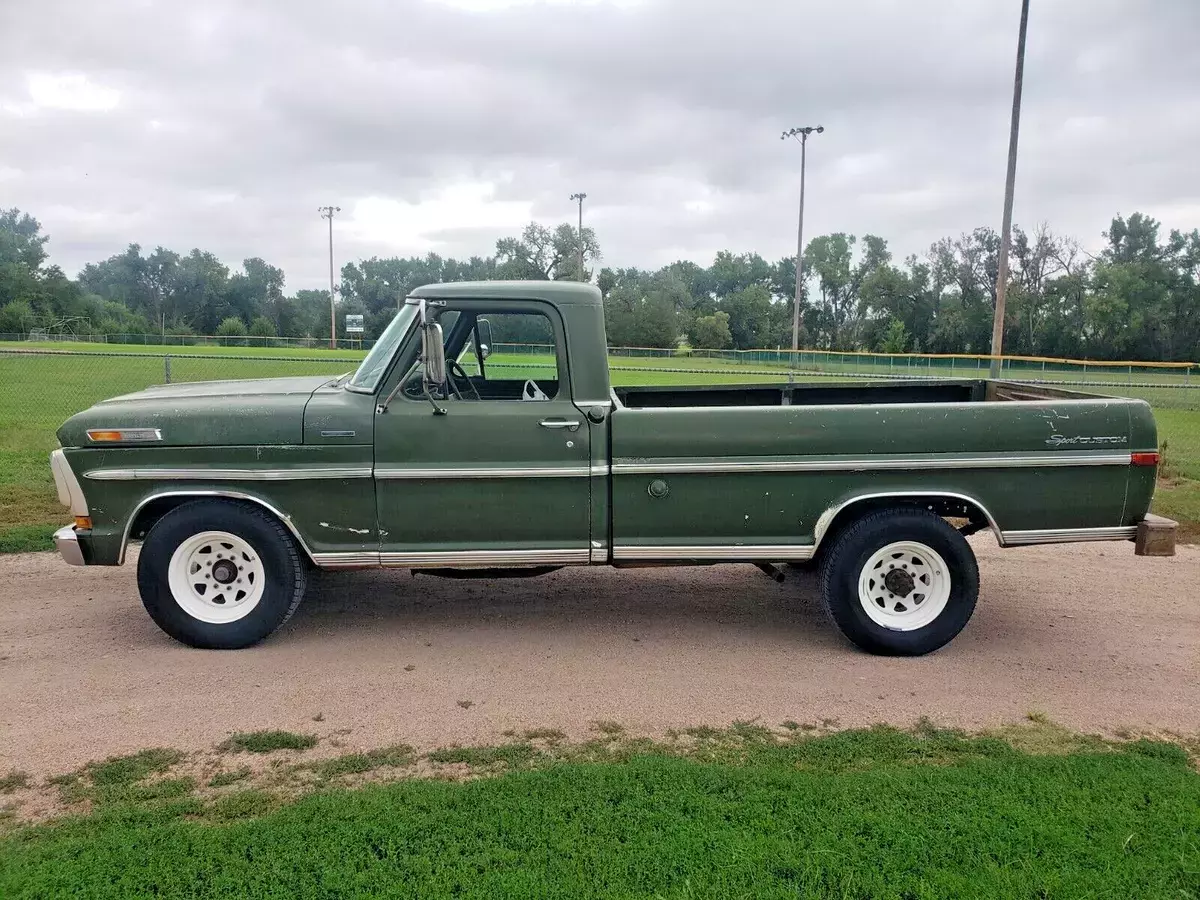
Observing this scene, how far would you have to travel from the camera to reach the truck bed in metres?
6.76

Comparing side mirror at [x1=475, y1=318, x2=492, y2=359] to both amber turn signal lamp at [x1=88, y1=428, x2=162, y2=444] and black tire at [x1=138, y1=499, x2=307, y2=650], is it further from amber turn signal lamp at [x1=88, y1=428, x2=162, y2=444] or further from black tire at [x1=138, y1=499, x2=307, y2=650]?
amber turn signal lamp at [x1=88, y1=428, x2=162, y2=444]

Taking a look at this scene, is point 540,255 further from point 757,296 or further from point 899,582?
point 899,582

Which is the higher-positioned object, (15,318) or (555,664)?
(15,318)

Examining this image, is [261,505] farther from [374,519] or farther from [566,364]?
[566,364]

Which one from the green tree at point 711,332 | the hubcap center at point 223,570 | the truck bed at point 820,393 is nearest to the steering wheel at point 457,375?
the hubcap center at point 223,570

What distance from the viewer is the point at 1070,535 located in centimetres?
495

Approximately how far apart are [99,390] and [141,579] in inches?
653

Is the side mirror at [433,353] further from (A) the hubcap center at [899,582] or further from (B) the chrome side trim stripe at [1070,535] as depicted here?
(B) the chrome side trim stripe at [1070,535]

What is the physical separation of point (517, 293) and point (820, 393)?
2.91m

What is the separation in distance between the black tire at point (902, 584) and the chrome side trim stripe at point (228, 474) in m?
2.65

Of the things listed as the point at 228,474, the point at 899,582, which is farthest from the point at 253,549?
the point at 899,582

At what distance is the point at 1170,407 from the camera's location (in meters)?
20.3

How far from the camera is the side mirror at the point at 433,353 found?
4637 mm

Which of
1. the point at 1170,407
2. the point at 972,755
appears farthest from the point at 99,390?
the point at 1170,407
